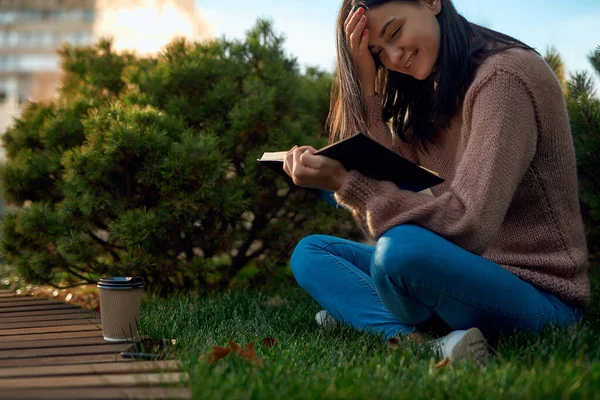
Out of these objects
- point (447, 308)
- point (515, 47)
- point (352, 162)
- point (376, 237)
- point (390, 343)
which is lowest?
point (390, 343)

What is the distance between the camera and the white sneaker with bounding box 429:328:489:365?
189 centimetres

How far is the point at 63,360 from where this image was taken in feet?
6.69

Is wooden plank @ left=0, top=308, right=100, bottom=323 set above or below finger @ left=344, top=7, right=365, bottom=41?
below

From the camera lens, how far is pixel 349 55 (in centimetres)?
254

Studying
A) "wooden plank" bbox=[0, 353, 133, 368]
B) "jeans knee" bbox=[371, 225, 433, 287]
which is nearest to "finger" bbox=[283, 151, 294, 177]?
"jeans knee" bbox=[371, 225, 433, 287]

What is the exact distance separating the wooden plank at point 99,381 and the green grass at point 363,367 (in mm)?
60

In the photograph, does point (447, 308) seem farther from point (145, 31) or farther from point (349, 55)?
point (145, 31)

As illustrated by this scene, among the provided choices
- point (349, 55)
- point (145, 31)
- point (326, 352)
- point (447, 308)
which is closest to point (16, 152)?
point (349, 55)

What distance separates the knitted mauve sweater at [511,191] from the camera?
1881mm

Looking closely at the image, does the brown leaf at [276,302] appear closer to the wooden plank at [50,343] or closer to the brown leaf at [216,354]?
the wooden plank at [50,343]

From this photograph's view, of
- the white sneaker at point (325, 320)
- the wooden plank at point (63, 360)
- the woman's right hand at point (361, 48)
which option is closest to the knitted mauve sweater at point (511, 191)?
the woman's right hand at point (361, 48)

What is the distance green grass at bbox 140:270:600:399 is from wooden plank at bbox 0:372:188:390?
0.06 m

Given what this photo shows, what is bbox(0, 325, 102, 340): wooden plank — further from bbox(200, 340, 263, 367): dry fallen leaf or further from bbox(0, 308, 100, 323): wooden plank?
bbox(200, 340, 263, 367): dry fallen leaf

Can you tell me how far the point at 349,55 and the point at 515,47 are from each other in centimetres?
68
